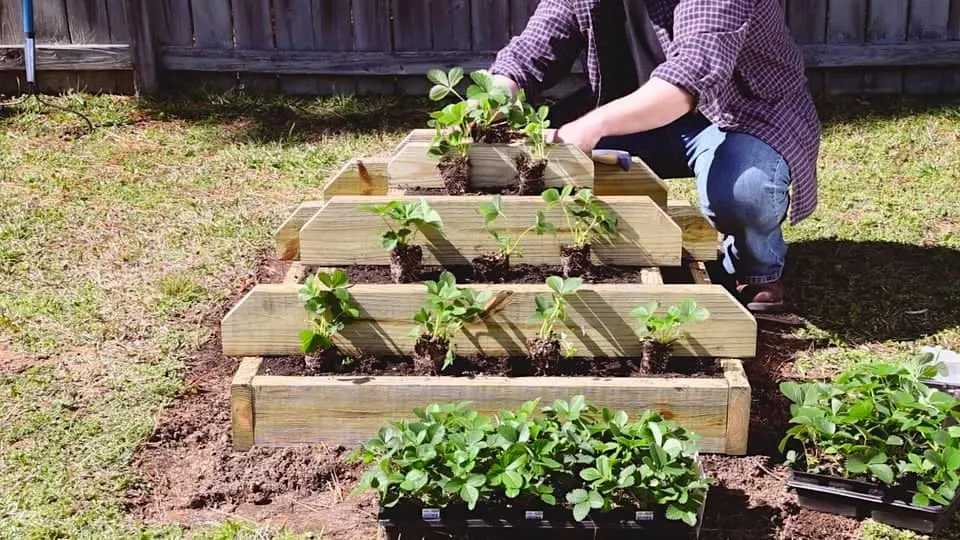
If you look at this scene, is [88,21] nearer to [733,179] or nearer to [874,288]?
[733,179]

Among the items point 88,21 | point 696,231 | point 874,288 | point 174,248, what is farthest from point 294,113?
point 874,288

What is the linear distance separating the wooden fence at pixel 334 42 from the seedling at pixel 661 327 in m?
3.88

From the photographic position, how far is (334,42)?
22.3ft

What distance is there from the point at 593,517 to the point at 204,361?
164 cm

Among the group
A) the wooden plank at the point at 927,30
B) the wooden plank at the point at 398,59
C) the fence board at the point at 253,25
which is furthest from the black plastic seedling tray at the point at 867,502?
the fence board at the point at 253,25

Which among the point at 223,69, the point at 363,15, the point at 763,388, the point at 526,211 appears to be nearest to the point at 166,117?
the point at 223,69

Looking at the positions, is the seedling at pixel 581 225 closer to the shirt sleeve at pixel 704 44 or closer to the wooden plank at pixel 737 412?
the shirt sleeve at pixel 704 44

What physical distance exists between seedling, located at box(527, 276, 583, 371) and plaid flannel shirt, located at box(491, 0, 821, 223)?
765 millimetres

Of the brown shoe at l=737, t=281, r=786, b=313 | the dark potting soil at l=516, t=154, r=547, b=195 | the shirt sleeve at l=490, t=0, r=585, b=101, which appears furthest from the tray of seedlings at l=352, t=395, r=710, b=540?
the shirt sleeve at l=490, t=0, r=585, b=101

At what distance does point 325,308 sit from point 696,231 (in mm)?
1498

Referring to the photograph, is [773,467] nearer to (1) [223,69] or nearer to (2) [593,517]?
(2) [593,517]

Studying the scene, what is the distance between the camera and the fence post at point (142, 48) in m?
6.65

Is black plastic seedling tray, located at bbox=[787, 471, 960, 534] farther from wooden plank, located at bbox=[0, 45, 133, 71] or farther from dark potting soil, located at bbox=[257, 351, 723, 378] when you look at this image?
wooden plank, located at bbox=[0, 45, 133, 71]

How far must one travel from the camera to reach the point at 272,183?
220 inches
